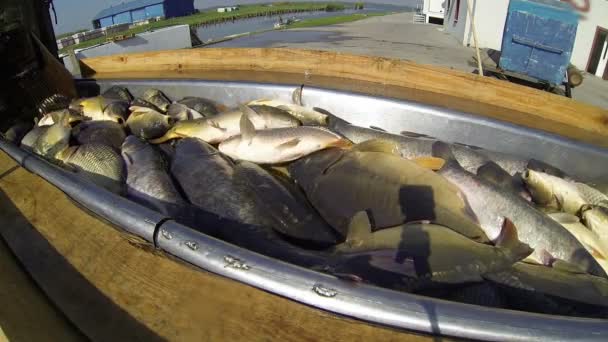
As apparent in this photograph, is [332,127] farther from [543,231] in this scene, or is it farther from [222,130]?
[543,231]

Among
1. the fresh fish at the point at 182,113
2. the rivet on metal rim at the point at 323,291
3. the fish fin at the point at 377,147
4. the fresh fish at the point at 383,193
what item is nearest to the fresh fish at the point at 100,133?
the fresh fish at the point at 182,113

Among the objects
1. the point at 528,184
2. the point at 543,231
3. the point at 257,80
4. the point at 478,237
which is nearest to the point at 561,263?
the point at 543,231

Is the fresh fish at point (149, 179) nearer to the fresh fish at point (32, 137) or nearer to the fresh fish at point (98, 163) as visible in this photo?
the fresh fish at point (98, 163)

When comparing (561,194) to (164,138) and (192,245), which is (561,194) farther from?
(164,138)

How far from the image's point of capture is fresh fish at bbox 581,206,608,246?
2.05 metres

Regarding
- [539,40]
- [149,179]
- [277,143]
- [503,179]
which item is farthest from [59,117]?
[539,40]

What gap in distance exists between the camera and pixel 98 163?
107 inches

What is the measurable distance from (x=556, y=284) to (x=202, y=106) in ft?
10.0

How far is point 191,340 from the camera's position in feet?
3.84

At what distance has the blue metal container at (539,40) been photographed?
7.62 m

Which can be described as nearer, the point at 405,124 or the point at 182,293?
the point at 182,293

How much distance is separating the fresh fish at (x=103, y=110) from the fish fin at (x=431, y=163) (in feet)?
8.85

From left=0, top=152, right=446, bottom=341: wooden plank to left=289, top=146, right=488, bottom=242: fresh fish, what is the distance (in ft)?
2.63

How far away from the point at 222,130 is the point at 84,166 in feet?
3.41
